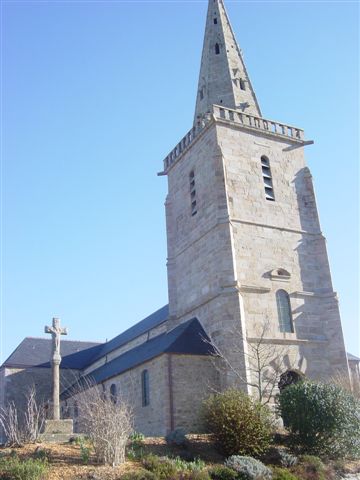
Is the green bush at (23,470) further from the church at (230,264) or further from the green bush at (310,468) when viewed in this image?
the church at (230,264)

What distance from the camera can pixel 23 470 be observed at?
10734 millimetres

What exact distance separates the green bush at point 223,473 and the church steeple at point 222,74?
17.2 m

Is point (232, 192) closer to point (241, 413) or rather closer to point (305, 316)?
point (305, 316)

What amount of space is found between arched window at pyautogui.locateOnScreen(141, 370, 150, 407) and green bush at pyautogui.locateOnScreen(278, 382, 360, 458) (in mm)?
6890

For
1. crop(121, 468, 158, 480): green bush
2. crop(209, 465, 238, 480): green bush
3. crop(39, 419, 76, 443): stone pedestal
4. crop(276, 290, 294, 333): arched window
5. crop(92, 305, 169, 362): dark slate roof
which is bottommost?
crop(209, 465, 238, 480): green bush

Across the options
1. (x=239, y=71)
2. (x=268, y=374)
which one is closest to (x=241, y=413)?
(x=268, y=374)

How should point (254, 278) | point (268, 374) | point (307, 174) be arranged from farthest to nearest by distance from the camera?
1. point (307, 174)
2. point (254, 278)
3. point (268, 374)

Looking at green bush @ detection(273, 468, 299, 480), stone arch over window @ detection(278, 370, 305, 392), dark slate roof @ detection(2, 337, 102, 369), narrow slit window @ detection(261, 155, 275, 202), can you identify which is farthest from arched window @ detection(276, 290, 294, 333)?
dark slate roof @ detection(2, 337, 102, 369)

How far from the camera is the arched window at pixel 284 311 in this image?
20344 mm

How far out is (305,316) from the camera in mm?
20938

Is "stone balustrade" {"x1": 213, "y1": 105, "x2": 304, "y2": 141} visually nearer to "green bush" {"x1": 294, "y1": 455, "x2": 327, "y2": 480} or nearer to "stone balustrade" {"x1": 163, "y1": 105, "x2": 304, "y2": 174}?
"stone balustrade" {"x1": 163, "y1": 105, "x2": 304, "y2": 174}

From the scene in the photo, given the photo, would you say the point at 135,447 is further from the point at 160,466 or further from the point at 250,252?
the point at 250,252

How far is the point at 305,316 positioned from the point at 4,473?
44.4 ft

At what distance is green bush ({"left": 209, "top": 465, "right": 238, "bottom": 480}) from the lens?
1205 cm
